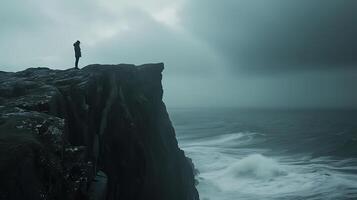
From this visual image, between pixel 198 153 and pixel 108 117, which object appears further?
pixel 198 153

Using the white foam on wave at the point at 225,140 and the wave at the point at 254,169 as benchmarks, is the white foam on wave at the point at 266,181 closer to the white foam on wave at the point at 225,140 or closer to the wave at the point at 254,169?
the wave at the point at 254,169

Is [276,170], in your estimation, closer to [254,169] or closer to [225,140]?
[254,169]

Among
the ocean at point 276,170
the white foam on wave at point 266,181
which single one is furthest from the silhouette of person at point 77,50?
the white foam on wave at point 266,181

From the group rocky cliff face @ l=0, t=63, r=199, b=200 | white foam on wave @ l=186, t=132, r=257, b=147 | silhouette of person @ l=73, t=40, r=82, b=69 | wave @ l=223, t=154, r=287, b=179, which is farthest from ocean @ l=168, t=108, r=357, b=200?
silhouette of person @ l=73, t=40, r=82, b=69

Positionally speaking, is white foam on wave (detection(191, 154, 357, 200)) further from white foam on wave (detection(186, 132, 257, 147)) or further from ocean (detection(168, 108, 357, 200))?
white foam on wave (detection(186, 132, 257, 147))

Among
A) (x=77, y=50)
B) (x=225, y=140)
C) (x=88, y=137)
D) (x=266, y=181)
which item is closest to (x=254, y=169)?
(x=266, y=181)

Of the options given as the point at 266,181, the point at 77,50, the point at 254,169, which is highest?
the point at 77,50

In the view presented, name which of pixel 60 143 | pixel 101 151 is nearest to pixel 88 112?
pixel 101 151

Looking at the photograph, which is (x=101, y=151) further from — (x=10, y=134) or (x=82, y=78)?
(x=10, y=134)
